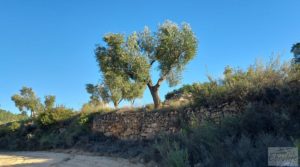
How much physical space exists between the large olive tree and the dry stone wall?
7.31ft

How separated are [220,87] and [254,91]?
6.36 feet

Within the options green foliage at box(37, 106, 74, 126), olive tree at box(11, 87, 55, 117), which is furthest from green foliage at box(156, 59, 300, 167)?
olive tree at box(11, 87, 55, 117)

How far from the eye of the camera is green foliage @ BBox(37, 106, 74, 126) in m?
19.4

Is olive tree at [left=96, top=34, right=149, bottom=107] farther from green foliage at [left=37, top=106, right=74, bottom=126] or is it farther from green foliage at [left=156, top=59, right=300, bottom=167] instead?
green foliage at [left=156, top=59, right=300, bottom=167]

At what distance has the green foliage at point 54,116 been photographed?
19.4m

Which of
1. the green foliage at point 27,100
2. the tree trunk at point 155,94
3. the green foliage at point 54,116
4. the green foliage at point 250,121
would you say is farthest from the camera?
the green foliage at point 27,100

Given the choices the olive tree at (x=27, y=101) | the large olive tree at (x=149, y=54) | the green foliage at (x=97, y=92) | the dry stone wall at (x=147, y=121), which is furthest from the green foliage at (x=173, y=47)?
the olive tree at (x=27, y=101)

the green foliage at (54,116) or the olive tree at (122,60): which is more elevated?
the olive tree at (122,60)

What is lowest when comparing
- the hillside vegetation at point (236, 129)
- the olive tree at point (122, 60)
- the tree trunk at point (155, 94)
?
the hillside vegetation at point (236, 129)

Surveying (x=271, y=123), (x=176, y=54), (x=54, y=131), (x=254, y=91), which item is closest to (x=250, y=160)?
(x=271, y=123)

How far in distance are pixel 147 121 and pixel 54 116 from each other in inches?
324

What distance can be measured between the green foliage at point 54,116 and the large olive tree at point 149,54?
14.3ft

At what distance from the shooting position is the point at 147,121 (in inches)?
563

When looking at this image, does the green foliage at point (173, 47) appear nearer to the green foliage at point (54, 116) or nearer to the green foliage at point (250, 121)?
the green foliage at point (250, 121)
